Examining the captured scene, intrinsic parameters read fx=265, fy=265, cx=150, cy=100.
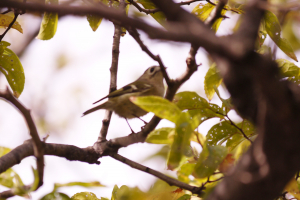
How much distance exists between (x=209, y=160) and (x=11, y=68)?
5.47 feet

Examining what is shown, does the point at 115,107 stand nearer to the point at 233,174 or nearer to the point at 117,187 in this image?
the point at 117,187

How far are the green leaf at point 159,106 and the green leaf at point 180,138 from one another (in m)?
0.04

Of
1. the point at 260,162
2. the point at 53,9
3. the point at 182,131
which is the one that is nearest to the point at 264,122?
the point at 260,162

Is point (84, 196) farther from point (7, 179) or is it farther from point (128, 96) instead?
point (128, 96)

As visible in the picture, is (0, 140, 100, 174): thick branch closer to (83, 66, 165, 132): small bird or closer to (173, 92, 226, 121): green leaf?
(173, 92, 226, 121): green leaf

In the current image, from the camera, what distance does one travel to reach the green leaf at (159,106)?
48.3 inches

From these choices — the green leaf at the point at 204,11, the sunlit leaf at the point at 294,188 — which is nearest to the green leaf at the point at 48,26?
the green leaf at the point at 204,11

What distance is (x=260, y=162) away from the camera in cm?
91

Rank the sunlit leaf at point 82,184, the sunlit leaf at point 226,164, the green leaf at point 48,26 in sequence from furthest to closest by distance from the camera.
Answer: the green leaf at point 48,26, the sunlit leaf at point 226,164, the sunlit leaf at point 82,184

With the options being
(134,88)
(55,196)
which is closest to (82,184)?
(55,196)

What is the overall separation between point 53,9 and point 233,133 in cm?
171

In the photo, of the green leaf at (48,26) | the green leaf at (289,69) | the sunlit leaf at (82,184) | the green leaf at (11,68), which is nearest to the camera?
the sunlit leaf at (82,184)

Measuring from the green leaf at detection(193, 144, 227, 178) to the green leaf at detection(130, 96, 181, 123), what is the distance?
26 centimetres

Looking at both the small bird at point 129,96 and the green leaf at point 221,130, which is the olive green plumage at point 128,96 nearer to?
the small bird at point 129,96
